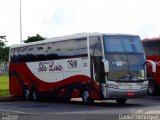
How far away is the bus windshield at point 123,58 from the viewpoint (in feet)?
82.4

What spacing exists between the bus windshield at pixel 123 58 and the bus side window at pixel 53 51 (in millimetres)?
4526

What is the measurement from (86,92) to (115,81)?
2.08 m

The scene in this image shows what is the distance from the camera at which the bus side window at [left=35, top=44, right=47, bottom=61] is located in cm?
3100

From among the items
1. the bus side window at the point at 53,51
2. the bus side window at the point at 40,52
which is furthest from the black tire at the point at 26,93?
the bus side window at the point at 53,51

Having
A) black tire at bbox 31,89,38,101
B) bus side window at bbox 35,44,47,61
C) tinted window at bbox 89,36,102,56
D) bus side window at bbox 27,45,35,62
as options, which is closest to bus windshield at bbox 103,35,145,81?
tinted window at bbox 89,36,102,56

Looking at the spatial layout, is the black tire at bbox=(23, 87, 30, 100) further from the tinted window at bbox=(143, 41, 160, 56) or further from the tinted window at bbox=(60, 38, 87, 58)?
the tinted window at bbox=(143, 41, 160, 56)

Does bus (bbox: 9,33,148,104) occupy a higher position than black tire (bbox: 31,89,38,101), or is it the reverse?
bus (bbox: 9,33,148,104)

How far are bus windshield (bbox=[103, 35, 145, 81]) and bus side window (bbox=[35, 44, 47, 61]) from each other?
6280 mm

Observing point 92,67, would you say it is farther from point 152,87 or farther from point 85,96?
point 152,87

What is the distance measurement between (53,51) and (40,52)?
185 centimetres

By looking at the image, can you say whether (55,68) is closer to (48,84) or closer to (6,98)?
(48,84)

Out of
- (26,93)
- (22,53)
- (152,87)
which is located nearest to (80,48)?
(22,53)

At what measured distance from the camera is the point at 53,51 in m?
29.8

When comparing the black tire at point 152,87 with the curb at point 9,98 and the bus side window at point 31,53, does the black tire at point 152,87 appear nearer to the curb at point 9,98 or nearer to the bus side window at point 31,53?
the bus side window at point 31,53
